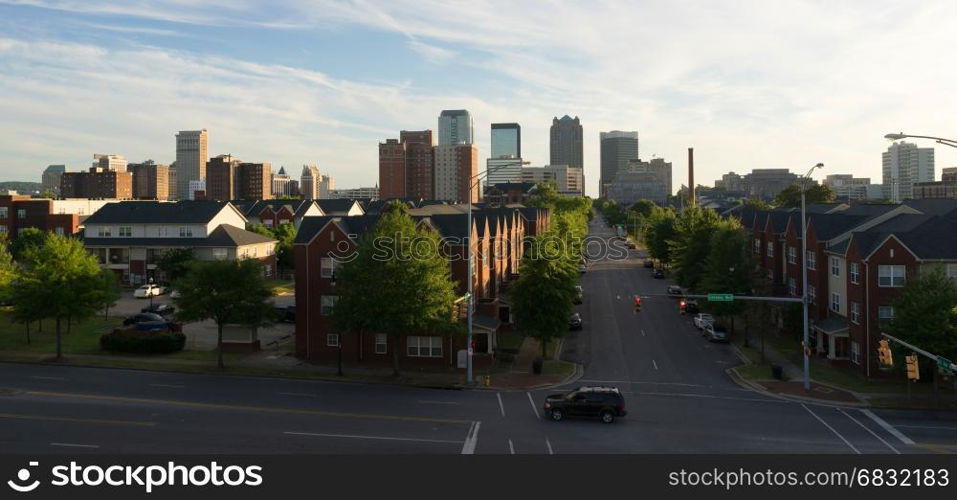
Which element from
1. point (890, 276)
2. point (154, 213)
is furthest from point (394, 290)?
point (154, 213)

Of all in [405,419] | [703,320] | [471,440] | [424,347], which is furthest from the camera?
[703,320]

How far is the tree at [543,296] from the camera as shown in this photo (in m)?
46.2

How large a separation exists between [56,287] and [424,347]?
78.5ft

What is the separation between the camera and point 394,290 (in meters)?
39.6

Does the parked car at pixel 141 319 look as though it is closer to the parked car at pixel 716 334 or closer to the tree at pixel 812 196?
the parked car at pixel 716 334

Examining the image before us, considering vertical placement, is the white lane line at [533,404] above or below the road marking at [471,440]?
below

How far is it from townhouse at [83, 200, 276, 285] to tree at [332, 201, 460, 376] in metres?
46.8

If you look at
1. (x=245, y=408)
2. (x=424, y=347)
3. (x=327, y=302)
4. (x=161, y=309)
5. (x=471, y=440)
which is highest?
(x=327, y=302)

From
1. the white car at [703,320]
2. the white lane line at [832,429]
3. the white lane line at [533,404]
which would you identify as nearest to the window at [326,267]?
the white lane line at [533,404]

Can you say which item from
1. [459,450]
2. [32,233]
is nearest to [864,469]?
[459,450]

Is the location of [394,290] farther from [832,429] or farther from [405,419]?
[832,429]

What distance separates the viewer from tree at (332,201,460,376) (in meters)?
39.5

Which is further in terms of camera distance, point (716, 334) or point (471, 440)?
point (716, 334)

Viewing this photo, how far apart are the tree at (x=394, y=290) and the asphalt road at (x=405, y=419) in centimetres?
377
